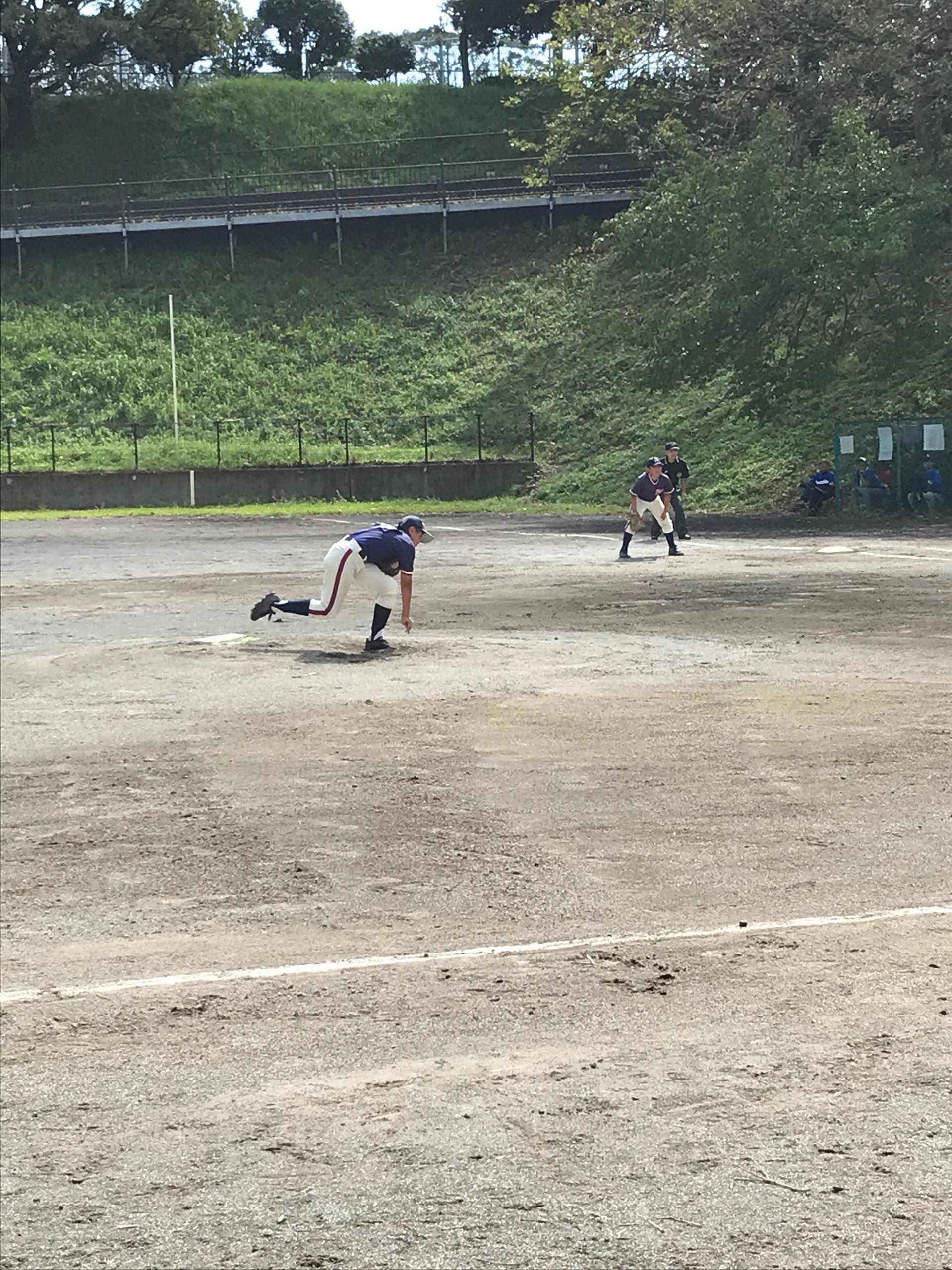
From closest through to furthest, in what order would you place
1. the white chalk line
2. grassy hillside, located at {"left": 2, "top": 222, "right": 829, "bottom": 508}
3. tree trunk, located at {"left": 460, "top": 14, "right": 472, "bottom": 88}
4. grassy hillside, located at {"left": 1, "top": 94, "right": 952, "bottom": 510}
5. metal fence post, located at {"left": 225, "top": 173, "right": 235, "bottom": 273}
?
the white chalk line → grassy hillside, located at {"left": 1, "top": 94, "right": 952, "bottom": 510} → grassy hillside, located at {"left": 2, "top": 222, "right": 829, "bottom": 508} → metal fence post, located at {"left": 225, "top": 173, "right": 235, "bottom": 273} → tree trunk, located at {"left": 460, "top": 14, "right": 472, "bottom": 88}

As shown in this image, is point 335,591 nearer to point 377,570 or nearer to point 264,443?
point 377,570

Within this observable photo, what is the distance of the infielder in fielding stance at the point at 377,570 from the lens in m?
17.2

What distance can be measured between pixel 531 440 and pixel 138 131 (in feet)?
137

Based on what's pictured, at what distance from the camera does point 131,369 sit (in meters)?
61.4

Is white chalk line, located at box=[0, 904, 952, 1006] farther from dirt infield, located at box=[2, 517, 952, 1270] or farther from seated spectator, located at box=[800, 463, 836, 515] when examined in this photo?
seated spectator, located at box=[800, 463, 836, 515]

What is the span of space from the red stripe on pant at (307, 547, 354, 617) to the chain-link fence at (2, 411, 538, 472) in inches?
1277

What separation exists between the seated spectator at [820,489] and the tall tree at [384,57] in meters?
70.3

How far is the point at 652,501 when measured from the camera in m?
27.1

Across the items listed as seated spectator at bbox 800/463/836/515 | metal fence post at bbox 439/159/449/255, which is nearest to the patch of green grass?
seated spectator at bbox 800/463/836/515

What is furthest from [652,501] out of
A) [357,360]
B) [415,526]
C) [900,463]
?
[357,360]

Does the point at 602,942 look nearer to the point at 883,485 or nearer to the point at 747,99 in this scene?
the point at 883,485

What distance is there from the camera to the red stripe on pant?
17.5 meters

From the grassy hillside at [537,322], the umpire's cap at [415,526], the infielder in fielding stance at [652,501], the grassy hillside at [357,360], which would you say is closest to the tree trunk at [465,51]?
the grassy hillside at [537,322]

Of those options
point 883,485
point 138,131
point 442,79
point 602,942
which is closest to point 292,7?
point 442,79
